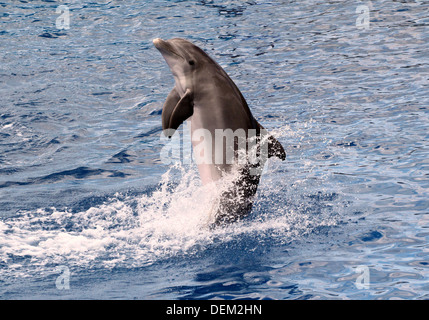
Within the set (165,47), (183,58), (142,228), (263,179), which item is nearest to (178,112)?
(183,58)

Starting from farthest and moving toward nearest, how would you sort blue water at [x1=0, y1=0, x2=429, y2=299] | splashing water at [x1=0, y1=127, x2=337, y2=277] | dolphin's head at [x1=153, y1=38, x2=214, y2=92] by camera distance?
dolphin's head at [x1=153, y1=38, x2=214, y2=92] → splashing water at [x1=0, y1=127, x2=337, y2=277] → blue water at [x1=0, y1=0, x2=429, y2=299]

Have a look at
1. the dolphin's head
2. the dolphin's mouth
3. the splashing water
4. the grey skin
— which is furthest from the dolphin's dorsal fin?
the dolphin's mouth

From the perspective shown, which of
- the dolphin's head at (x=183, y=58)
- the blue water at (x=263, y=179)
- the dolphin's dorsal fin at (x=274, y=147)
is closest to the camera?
the blue water at (x=263, y=179)

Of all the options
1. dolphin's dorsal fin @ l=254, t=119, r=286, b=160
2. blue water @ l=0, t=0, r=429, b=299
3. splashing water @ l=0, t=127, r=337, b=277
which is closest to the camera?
blue water @ l=0, t=0, r=429, b=299

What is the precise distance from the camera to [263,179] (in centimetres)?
844

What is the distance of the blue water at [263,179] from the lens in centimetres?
587

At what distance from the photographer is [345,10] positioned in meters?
17.9

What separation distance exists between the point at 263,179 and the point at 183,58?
7.30ft

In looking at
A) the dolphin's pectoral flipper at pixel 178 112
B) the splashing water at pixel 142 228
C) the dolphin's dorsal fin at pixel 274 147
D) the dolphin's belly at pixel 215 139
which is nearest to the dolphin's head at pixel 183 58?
the dolphin's pectoral flipper at pixel 178 112

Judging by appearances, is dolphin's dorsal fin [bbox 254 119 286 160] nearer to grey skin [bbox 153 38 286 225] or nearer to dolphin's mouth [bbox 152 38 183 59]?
grey skin [bbox 153 38 286 225]

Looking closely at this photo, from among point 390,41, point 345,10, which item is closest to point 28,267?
point 390,41

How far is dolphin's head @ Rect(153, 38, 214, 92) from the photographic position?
6.96 m

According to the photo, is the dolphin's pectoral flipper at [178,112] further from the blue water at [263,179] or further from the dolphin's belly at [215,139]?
the blue water at [263,179]

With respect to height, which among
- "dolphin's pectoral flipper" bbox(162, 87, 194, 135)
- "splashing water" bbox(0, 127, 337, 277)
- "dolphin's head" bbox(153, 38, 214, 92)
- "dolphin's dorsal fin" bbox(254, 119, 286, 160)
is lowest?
"splashing water" bbox(0, 127, 337, 277)
